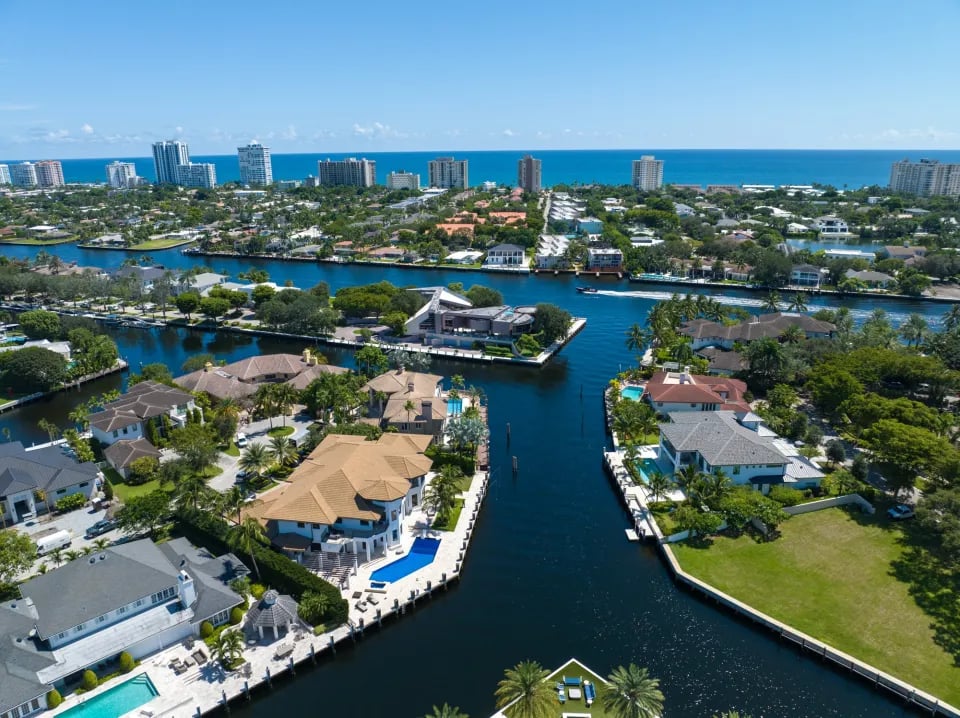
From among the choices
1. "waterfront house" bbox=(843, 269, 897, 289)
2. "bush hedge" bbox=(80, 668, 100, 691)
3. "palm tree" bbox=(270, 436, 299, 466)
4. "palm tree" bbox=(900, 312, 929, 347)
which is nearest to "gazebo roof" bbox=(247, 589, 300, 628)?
"bush hedge" bbox=(80, 668, 100, 691)

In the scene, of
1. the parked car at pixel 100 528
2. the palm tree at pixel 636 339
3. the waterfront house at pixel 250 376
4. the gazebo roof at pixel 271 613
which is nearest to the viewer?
the gazebo roof at pixel 271 613

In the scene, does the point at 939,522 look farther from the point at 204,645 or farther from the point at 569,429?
the point at 204,645

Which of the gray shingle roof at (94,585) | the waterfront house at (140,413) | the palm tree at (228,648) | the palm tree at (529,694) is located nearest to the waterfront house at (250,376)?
the waterfront house at (140,413)

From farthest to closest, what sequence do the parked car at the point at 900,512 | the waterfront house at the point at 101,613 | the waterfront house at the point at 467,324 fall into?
the waterfront house at the point at 467,324 < the parked car at the point at 900,512 < the waterfront house at the point at 101,613

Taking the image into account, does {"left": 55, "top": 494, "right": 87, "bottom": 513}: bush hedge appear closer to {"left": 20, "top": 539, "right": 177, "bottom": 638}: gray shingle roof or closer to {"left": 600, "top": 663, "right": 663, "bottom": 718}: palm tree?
{"left": 20, "top": 539, "right": 177, "bottom": 638}: gray shingle roof

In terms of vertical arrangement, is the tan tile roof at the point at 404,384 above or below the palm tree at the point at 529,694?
above

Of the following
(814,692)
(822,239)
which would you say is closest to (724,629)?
(814,692)

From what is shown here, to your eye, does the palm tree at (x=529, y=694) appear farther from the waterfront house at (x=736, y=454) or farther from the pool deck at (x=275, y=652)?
the waterfront house at (x=736, y=454)
